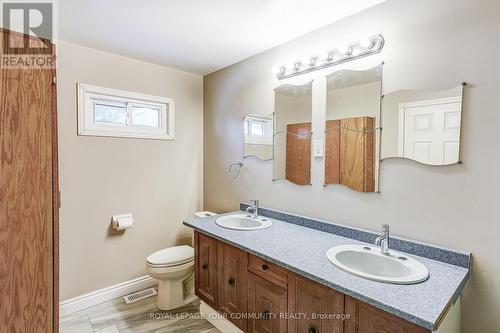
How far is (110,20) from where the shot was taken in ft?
6.31

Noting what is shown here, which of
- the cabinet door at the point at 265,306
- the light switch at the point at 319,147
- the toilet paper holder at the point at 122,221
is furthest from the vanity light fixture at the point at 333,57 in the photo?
the toilet paper holder at the point at 122,221

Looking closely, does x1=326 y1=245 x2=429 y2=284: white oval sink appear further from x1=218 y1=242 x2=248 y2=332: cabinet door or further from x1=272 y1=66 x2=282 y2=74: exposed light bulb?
x1=272 y1=66 x2=282 y2=74: exposed light bulb

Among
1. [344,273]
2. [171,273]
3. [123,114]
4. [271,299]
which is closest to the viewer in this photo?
[344,273]

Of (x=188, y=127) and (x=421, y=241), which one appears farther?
(x=188, y=127)

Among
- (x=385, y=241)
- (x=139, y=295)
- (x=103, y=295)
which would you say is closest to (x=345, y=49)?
(x=385, y=241)

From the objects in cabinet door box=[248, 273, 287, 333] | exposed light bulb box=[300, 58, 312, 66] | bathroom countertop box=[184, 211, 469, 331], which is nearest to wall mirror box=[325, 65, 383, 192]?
exposed light bulb box=[300, 58, 312, 66]

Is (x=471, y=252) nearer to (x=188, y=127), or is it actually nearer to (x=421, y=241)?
(x=421, y=241)

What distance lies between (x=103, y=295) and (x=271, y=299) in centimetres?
180

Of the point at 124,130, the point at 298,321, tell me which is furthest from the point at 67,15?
the point at 298,321

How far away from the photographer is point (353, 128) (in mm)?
1854

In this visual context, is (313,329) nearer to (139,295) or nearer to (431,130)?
(431,130)

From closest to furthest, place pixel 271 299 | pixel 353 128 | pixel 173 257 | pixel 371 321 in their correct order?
pixel 371 321 → pixel 271 299 → pixel 353 128 → pixel 173 257

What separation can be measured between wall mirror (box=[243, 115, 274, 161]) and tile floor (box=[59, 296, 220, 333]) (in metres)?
1.53

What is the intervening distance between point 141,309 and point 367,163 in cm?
228
